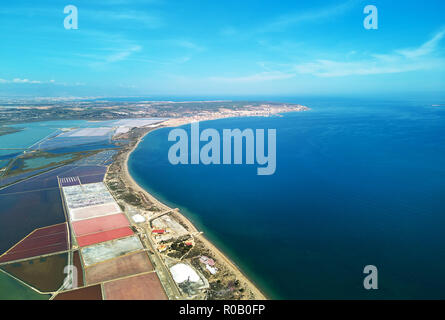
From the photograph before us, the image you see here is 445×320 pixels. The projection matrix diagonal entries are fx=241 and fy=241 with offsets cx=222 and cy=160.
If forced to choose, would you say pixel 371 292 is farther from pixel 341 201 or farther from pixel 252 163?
pixel 252 163

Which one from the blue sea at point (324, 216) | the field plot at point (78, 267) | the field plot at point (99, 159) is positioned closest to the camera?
the field plot at point (78, 267)

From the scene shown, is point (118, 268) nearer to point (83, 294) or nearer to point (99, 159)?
point (83, 294)

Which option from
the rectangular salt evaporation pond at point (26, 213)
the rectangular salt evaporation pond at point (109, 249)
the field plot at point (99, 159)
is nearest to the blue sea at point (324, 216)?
the field plot at point (99, 159)

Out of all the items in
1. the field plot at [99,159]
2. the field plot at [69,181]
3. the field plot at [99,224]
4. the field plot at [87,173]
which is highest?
the field plot at [99,159]

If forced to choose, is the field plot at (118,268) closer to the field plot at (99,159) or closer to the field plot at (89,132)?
the field plot at (99,159)

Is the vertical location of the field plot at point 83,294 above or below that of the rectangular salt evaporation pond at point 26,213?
below

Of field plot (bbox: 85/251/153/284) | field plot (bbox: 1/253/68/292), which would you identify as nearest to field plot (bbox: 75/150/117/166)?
field plot (bbox: 1/253/68/292)

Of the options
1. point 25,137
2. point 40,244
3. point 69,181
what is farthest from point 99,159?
point 25,137
